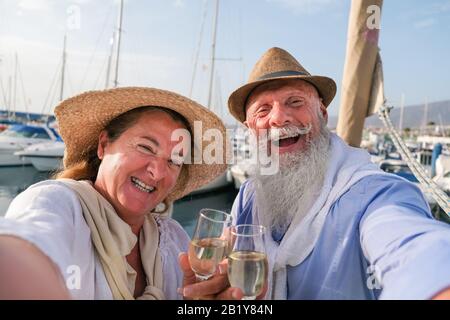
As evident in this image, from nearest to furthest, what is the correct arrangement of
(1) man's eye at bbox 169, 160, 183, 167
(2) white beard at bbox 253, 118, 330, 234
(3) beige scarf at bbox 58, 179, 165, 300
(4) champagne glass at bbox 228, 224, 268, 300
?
1. (4) champagne glass at bbox 228, 224, 268, 300
2. (3) beige scarf at bbox 58, 179, 165, 300
3. (1) man's eye at bbox 169, 160, 183, 167
4. (2) white beard at bbox 253, 118, 330, 234

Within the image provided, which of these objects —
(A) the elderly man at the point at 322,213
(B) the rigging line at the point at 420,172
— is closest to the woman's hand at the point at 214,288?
(A) the elderly man at the point at 322,213

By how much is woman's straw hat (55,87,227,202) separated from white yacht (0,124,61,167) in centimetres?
1978

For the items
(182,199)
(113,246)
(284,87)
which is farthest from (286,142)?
(182,199)

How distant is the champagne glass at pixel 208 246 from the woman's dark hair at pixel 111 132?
77 centimetres

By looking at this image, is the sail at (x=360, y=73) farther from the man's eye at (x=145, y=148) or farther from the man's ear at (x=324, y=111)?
the man's eye at (x=145, y=148)

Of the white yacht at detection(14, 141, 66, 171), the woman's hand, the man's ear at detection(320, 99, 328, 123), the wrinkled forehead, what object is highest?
the wrinkled forehead

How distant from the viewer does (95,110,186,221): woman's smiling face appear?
6.13ft

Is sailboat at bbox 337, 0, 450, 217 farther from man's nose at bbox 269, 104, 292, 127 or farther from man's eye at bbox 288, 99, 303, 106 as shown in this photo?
man's nose at bbox 269, 104, 292, 127

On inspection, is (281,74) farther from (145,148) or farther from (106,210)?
(106,210)

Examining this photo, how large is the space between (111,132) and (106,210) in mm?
559

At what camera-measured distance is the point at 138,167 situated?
73.5 inches

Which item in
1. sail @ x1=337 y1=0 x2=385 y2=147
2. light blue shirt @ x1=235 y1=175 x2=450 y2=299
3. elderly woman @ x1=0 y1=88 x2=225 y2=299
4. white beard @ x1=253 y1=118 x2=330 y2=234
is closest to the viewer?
elderly woman @ x1=0 y1=88 x2=225 y2=299

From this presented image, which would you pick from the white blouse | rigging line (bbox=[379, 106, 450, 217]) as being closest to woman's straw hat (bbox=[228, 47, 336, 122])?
the white blouse
